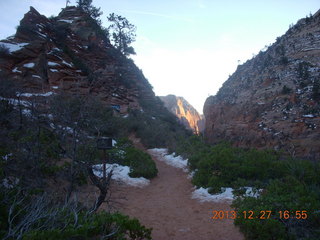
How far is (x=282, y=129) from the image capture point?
13.5 metres

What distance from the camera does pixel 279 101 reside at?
1538 cm

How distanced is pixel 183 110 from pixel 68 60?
6314 cm

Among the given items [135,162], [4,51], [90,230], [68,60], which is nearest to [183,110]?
[68,60]

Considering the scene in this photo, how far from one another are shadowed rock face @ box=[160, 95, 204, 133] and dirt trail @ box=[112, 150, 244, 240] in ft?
209

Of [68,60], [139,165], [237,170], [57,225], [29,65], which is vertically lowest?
[139,165]

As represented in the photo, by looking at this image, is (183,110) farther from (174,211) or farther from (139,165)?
(174,211)

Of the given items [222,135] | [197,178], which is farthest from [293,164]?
[222,135]

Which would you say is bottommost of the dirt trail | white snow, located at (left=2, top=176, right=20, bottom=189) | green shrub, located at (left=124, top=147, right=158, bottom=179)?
the dirt trail

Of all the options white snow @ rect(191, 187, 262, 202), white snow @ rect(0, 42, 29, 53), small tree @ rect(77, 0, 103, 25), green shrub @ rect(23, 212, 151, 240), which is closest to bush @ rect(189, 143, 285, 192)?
white snow @ rect(191, 187, 262, 202)

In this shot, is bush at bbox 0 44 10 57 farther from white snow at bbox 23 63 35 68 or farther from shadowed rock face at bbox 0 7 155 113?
white snow at bbox 23 63 35 68

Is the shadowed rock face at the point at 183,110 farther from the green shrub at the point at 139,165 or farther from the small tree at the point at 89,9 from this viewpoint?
the green shrub at the point at 139,165

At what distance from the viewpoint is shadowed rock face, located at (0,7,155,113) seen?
17.9 metres

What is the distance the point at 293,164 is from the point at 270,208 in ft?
13.7

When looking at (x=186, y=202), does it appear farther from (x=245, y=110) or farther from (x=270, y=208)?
(x=245, y=110)
